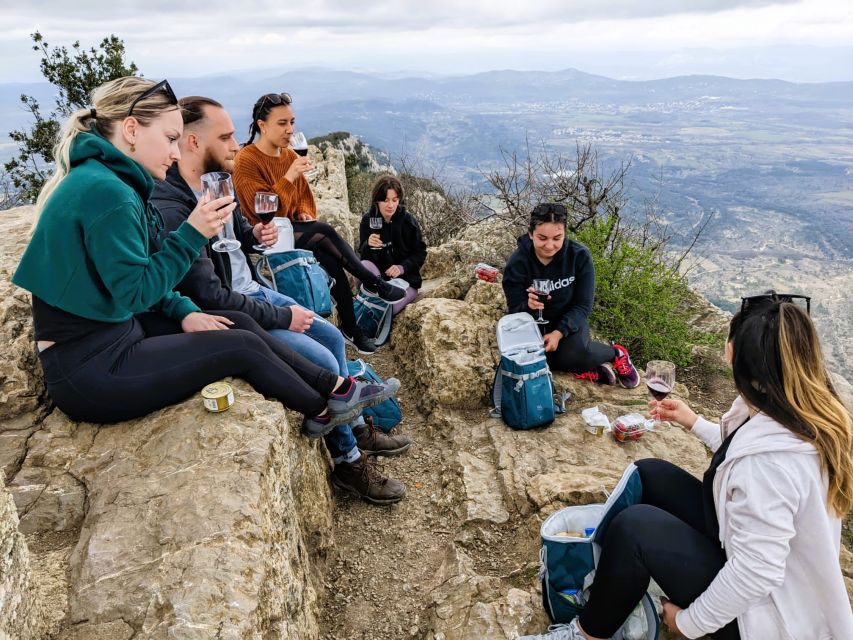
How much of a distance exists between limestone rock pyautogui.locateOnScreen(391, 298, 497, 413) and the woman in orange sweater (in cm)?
67

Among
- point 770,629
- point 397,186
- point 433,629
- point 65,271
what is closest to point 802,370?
point 770,629

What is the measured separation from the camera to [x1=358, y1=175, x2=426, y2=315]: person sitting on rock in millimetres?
7113

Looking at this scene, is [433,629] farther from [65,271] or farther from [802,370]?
[65,271]

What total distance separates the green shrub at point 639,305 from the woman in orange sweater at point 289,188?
317 centimetres

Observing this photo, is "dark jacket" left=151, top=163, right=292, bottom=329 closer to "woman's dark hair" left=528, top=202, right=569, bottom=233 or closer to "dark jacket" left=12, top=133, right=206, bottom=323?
"dark jacket" left=12, top=133, right=206, bottom=323

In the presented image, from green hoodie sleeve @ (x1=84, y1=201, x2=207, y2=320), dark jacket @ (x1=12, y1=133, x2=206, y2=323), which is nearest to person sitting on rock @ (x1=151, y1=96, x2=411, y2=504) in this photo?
green hoodie sleeve @ (x1=84, y1=201, x2=207, y2=320)

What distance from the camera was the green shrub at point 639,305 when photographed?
23.0ft

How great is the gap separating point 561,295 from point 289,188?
3.22 m

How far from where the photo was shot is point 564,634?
9.02ft

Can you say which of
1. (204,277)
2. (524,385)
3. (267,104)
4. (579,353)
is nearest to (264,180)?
(267,104)

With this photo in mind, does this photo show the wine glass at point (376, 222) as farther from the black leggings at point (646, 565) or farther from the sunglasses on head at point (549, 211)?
the black leggings at point (646, 565)

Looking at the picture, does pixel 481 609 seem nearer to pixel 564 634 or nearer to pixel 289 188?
pixel 564 634

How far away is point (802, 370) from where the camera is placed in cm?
222

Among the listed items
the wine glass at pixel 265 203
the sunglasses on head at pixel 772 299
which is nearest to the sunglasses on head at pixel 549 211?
the wine glass at pixel 265 203
